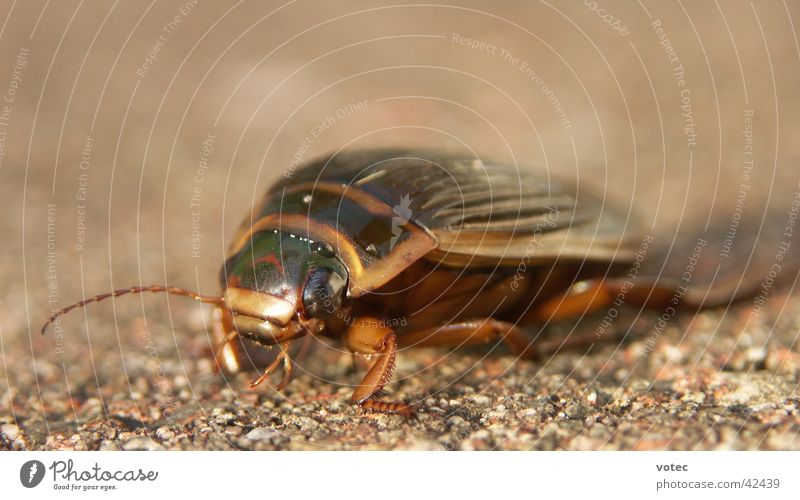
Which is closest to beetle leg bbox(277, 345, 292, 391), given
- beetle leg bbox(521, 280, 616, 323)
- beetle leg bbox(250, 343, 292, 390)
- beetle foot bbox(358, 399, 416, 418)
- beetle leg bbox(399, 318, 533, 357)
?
beetle leg bbox(250, 343, 292, 390)

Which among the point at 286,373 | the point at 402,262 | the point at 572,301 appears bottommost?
the point at 286,373

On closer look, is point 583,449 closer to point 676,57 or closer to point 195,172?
point 195,172
